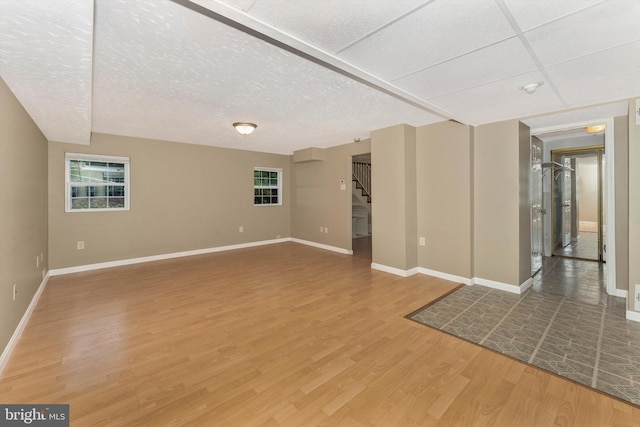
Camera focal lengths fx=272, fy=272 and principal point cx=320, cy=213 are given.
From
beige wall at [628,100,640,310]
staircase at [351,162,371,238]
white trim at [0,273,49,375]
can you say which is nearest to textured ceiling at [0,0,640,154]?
beige wall at [628,100,640,310]

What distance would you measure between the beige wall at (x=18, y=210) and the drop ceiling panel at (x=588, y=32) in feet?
12.7

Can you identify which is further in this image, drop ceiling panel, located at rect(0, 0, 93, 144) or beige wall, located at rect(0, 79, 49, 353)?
beige wall, located at rect(0, 79, 49, 353)

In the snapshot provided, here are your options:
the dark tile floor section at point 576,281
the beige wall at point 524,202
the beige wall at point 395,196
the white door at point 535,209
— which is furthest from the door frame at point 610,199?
the beige wall at point 395,196

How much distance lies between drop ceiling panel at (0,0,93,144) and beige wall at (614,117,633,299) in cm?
506

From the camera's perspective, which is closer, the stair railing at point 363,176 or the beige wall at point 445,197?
the beige wall at point 445,197

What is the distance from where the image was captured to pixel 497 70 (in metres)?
2.15

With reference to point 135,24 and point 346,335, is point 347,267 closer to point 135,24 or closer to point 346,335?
point 346,335

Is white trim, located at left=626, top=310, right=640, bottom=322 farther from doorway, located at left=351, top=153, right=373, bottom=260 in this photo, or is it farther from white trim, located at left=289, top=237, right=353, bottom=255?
doorway, located at left=351, top=153, right=373, bottom=260

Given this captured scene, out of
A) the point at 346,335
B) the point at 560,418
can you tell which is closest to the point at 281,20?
the point at 346,335

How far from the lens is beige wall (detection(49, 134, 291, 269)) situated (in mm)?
4441

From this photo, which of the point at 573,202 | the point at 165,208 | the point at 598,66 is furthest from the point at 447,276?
the point at 165,208

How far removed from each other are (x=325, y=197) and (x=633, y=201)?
4782 mm

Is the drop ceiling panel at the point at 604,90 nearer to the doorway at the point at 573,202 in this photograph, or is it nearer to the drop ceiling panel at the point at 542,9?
the drop ceiling panel at the point at 542,9

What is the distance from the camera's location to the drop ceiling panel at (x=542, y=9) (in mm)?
1394
